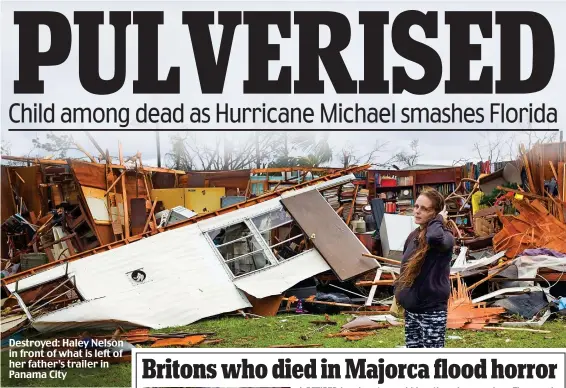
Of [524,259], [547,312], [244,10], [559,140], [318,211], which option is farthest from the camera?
[318,211]

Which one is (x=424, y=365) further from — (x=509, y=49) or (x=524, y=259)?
(x=524, y=259)

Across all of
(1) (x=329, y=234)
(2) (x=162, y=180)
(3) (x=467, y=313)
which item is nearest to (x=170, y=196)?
(2) (x=162, y=180)

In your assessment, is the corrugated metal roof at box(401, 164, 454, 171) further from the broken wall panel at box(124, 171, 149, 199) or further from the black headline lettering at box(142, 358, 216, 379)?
the black headline lettering at box(142, 358, 216, 379)

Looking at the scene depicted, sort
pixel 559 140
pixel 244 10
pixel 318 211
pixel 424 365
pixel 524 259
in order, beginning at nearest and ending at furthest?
pixel 424 365
pixel 244 10
pixel 559 140
pixel 524 259
pixel 318 211

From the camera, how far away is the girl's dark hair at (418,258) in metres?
3.59

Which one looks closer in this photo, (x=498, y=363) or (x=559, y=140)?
(x=498, y=363)

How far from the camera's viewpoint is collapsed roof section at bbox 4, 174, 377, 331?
20.5 feet

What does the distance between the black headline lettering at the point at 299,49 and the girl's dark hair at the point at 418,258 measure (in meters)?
1.06

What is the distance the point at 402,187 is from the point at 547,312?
256cm

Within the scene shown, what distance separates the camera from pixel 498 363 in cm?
407

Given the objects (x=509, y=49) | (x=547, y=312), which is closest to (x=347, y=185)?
(x=547, y=312)

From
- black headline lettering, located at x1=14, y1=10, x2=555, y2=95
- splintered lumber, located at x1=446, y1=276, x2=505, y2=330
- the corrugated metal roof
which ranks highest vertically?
black headline lettering, located at x1=14, y1=10, x2=555, y2=95

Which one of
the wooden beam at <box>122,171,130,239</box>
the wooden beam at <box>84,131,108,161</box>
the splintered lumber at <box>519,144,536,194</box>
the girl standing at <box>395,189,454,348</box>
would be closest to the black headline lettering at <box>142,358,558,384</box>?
the girl standing at <box>395,189,454,348</box>

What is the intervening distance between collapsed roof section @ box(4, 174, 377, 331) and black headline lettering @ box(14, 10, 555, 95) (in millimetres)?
2580
